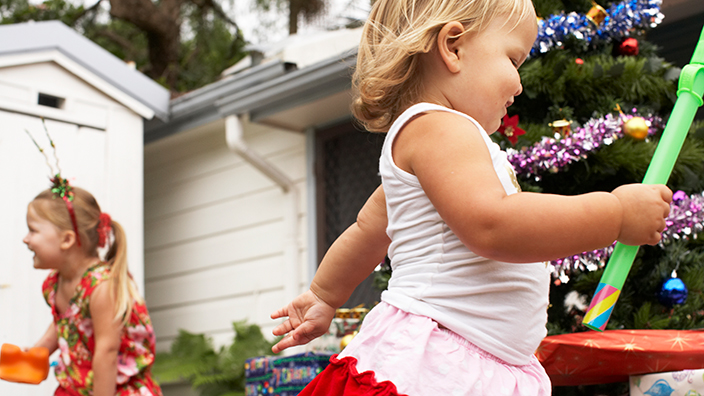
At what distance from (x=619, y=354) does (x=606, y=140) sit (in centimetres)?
92

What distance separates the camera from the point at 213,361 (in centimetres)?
493

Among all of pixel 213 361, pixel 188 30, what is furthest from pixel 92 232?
pixel 188 30

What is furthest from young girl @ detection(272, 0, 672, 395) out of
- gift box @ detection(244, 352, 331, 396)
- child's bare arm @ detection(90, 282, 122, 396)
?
child's bare arm @ detection(90, 282, 122, 396)

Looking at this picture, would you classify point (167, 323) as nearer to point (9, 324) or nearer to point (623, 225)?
point (9, 324)

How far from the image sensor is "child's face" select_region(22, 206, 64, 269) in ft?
10.3

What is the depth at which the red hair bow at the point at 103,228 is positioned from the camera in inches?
132

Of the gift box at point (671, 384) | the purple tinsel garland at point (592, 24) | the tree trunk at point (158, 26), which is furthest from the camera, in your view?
the tree trunk at point (158, 26)

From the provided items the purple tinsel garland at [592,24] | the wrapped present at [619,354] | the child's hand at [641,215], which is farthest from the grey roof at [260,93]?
the child's hand at [641,215]

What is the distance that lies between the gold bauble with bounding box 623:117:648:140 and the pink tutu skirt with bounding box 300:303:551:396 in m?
1.54

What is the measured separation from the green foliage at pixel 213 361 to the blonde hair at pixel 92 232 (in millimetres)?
1561

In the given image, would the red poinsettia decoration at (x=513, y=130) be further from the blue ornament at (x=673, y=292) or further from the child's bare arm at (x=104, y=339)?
the child's bare arm at (x=104, y=339)

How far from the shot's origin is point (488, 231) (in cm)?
113

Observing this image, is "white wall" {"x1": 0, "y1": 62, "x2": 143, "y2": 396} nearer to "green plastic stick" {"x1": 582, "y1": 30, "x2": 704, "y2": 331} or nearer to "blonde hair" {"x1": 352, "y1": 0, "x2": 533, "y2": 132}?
"blonde hair" {"x1": 352, "y1": 0, "x2": 533, "y2": 132}

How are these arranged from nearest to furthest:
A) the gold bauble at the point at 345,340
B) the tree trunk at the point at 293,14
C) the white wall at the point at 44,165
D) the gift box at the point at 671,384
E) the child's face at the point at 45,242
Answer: the gift box at the point at 671,384 → the gold bauble at the point at 345,340 → the child's face at the point at 45,242 → the white wall at the point at 44,165 → the tree trunk at the point at 293,14
